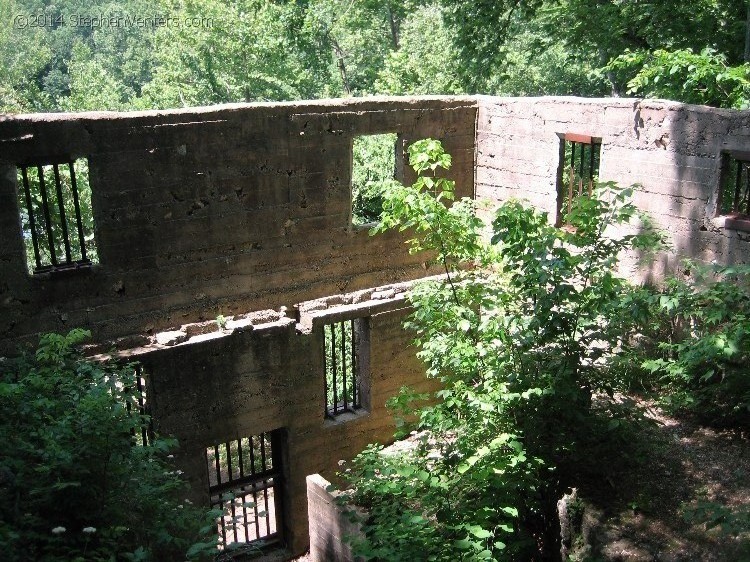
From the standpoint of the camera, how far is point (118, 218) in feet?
26.2

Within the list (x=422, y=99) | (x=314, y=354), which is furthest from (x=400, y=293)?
(x=422, y=99)

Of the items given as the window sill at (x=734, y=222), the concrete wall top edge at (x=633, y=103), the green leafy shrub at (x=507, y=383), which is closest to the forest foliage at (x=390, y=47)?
the concrete wall top edge at (x=633, y=103)

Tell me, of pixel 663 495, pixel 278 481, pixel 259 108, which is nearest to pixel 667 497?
pixel 663 495

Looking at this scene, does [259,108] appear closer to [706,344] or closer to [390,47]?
[706,344]

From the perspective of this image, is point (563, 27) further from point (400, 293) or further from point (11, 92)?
point (11, 92)

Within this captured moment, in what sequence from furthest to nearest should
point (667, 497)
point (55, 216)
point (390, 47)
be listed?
point (390, 47)
point (55, 216)
point (667, 497)

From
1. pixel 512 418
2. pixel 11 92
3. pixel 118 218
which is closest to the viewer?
pixel 512 418

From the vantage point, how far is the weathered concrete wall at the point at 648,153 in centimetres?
824

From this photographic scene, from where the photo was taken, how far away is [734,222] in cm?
812

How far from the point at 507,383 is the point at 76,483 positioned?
401 centimetres

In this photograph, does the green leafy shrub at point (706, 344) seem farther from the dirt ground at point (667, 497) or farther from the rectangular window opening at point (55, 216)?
the rectangular window opening at point (55, 216)

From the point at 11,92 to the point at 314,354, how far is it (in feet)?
76.5

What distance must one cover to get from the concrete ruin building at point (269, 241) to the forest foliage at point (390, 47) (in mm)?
3471

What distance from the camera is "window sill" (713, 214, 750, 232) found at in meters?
8.04
